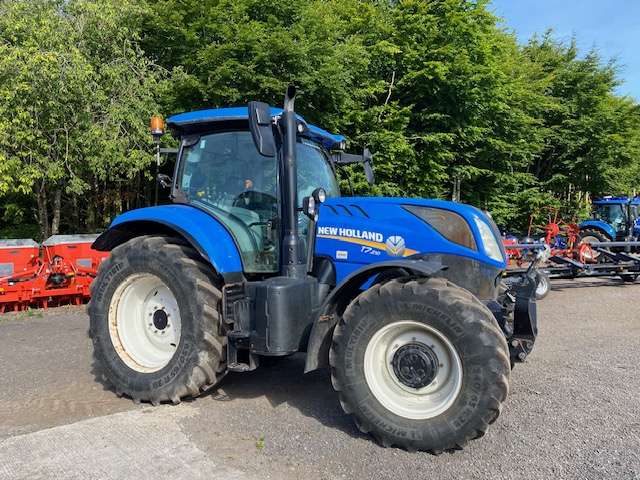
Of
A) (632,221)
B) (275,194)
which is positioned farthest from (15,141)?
(632,221)

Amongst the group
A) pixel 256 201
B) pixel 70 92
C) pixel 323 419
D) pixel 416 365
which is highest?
pixel 70 92

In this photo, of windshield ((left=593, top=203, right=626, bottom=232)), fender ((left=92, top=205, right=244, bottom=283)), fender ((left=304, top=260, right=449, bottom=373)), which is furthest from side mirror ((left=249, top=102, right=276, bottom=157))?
windshield ((left=593, top=203, right=626, bottom=232))

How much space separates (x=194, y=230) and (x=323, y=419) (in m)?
1.76

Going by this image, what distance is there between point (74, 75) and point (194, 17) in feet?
11.5

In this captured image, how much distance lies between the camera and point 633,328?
7.17m

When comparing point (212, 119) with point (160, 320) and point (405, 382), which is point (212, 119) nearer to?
point (160, 320)

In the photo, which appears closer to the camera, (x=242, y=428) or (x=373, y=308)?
(x=373, y=308)

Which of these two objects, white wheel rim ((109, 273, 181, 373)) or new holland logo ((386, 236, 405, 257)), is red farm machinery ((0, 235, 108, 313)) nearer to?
white wheel rim ((109, 273, 181, 373))

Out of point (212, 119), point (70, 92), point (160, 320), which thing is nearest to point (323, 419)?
point (160, 320)

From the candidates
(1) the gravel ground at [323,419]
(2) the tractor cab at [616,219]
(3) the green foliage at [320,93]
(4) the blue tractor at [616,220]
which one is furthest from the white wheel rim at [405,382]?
(2) the tractor cab at [616,219]

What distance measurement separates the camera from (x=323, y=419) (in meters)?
3.87

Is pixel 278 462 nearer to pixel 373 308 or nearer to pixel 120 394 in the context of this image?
pixel 373 308

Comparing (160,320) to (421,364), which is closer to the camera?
(421,364)

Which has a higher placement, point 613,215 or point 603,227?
point 613,215
